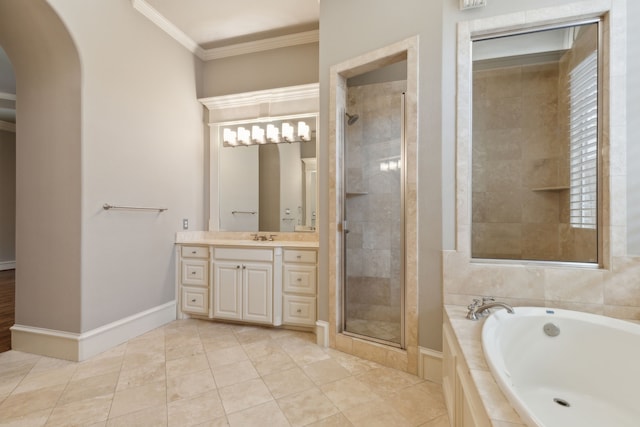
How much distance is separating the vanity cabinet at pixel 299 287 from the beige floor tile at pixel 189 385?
2.78 feet

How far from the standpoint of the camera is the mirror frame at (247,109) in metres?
3.00

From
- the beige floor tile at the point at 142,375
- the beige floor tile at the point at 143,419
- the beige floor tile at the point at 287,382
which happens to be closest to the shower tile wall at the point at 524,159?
the beige floor tile at the point at 287,382

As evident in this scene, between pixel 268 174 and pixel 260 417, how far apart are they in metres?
2.26

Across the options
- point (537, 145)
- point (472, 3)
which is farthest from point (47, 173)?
point (537, 145)

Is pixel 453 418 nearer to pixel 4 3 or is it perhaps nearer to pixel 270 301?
pixel 270 301

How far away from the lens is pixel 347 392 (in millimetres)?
1710

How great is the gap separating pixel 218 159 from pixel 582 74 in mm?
3222

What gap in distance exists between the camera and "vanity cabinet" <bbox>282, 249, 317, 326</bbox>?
256cm

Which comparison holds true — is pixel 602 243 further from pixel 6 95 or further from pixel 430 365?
pixel 6 95

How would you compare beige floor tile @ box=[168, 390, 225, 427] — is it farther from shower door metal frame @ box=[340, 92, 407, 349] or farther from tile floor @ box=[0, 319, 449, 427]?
shower door metal frame @ box=[340, 92, 407, 349]

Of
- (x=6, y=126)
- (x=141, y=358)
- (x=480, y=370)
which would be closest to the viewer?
(x=480, y=370)

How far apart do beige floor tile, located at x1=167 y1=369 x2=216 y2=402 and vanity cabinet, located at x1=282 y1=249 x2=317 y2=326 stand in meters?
0.85

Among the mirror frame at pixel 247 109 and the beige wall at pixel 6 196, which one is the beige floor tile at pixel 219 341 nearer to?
the mirror frame at pixel 247 109

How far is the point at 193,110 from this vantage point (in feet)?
10.5
